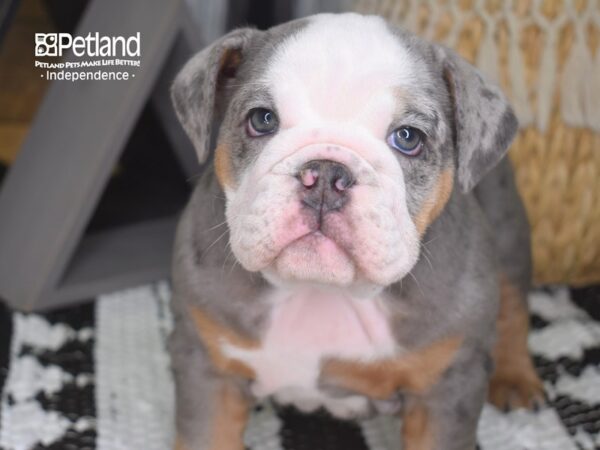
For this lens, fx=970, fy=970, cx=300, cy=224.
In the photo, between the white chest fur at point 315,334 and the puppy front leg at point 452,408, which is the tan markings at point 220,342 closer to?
the white chest fur at point 315,334

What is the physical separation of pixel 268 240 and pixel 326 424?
0.69 m

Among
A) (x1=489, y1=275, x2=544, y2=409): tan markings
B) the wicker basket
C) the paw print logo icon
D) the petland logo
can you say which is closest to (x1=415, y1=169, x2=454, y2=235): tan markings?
(x1=489, y1=275, x2=544, y2=409): tan markings

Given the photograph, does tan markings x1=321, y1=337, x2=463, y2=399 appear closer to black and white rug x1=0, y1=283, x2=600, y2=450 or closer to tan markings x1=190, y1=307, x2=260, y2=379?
tan markings x1=190, y1=307, x2=260, y2=379

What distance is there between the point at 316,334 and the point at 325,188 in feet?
1.13

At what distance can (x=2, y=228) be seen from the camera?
2430 millimetres

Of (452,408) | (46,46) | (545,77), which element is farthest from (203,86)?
(46,46)

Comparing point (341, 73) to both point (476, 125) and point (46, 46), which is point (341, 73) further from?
point (46, 46)

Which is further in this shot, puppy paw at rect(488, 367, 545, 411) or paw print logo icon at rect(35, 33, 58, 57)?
paw print logo icon at rect(35, 33, 58, 57)

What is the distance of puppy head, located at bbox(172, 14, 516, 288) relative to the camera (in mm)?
1393

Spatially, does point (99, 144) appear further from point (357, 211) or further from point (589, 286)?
point (589, 286)

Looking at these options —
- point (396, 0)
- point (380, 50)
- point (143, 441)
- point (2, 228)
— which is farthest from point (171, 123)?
point (380, 50)

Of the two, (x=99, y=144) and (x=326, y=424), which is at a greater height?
(x=99, y=144)

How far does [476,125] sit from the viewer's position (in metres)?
1.58

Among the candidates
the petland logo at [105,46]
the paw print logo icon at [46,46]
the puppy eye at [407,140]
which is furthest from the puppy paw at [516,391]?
the paw print logo icon at [46,46]
